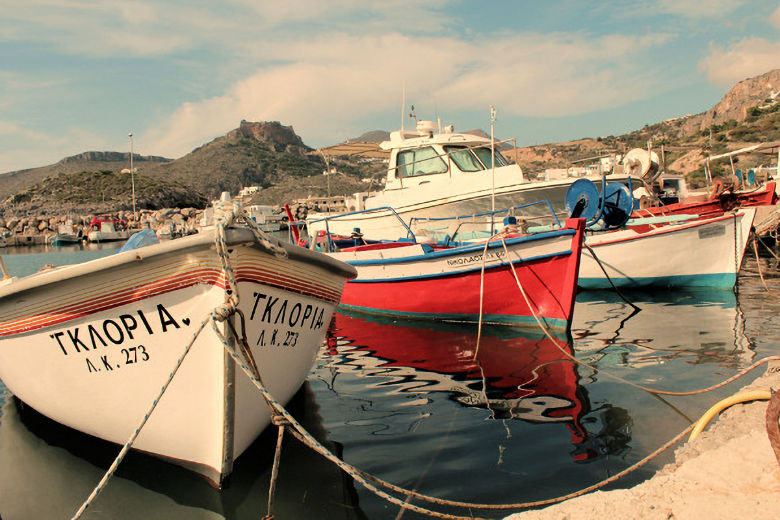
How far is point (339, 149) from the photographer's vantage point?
676 inches

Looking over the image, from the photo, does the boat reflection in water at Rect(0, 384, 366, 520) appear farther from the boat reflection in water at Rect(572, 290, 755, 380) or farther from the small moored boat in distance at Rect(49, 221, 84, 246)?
the small moored boat in distance at Rect(49, 221, 84, 246)

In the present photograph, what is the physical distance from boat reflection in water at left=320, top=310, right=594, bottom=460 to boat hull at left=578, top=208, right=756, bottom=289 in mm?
4289

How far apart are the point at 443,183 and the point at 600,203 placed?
5105mm

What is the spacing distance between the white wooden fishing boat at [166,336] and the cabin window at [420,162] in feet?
36.6

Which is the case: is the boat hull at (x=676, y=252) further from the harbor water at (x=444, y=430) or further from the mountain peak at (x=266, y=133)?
the mountain peak at (x=266, y=133)

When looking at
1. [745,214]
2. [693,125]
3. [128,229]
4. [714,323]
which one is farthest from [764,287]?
[693,125]

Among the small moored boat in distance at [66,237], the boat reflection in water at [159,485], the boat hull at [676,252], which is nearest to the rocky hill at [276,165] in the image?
the boat hull at [676,252]

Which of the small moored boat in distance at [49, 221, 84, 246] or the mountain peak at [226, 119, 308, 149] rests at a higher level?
the mountain peak at [226, 119, 308, 149]

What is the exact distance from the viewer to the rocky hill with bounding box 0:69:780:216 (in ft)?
163

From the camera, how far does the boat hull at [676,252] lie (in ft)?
35.5

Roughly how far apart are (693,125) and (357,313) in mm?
86044

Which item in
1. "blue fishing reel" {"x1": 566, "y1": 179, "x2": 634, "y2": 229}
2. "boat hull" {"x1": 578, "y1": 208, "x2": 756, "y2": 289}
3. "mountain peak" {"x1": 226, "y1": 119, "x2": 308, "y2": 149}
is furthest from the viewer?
"mountain peak" {"x1": 226, "y1": 119, "x2": 308, "y2": 149}

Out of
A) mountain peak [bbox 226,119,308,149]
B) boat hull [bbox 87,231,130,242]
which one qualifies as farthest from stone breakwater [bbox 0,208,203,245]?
mountain peak [bbox 226,119,308,149]

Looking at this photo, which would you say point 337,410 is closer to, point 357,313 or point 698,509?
point 698,509
